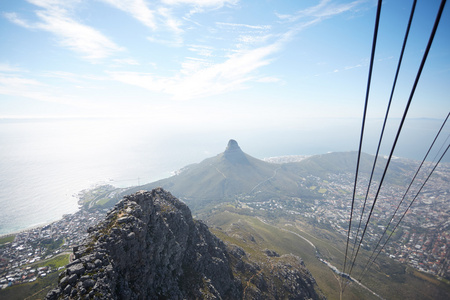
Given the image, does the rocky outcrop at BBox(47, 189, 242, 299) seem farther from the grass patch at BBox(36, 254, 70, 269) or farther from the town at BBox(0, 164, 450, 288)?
the grass patch at BBox(36, 254, 70, 269)

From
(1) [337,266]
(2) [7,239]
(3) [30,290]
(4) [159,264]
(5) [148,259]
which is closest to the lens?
(5) [148,259]

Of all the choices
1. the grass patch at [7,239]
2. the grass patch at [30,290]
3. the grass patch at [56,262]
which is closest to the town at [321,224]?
the grass patch at [7,239]

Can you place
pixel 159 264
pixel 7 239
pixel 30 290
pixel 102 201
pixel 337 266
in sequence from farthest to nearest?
pixel 102 201, pixel 7 239, pixel 337 266, pixel 30 290, pixel 159 264

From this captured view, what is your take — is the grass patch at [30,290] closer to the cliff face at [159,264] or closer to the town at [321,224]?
the town at [321,224]

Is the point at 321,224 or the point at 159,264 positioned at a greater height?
the point at 159,264

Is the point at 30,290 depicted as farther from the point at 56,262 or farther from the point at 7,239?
the point at 7,239

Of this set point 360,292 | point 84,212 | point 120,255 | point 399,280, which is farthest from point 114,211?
point 84,212

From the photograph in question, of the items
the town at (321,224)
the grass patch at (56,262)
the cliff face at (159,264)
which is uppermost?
the cliff face at (159,264)

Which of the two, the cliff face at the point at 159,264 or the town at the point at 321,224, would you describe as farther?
the town at the point at 321,224

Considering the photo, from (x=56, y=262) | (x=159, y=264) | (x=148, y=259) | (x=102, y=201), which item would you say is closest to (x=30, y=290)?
(x=56, y=262)

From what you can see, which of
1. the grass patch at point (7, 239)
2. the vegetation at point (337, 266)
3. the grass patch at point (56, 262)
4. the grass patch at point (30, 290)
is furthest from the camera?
the grass patch at point (7, 239)
